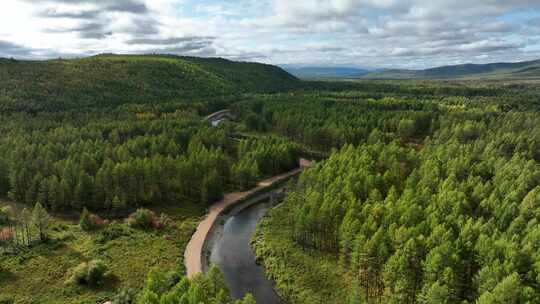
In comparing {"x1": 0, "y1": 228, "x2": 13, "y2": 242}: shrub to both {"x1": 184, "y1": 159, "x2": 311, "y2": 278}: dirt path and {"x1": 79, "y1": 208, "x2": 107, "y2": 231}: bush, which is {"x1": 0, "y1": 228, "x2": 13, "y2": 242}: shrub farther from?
{"x1": 184, "y1": 159, "x2": 311, "y2": 278}: dirt path

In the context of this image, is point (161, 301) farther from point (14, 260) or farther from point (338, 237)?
point (14, 260)

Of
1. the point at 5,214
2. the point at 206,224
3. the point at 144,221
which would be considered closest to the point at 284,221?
the point at 206,224

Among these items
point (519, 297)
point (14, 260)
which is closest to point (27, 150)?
point (14, 260)

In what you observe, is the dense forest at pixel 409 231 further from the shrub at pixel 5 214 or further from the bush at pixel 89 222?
the shrub at pixel 5 214

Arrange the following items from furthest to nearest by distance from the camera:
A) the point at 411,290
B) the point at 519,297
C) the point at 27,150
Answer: the point at 27,150 → the point at 411,290 → the point at 519,297

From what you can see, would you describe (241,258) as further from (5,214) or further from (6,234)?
(5,214)

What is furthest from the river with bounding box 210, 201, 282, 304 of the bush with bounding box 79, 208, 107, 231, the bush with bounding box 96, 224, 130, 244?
the bush with bounding box 79, 208, 107, 231

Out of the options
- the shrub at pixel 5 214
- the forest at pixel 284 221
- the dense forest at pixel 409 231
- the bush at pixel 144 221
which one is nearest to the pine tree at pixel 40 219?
the forest at pixel 284 221

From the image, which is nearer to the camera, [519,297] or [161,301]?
[161,301]

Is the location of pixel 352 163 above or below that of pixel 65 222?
above
